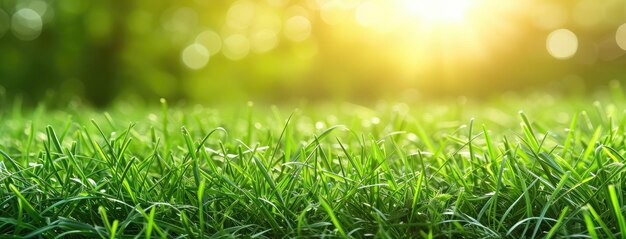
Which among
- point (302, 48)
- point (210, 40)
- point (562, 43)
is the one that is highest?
point (210, 40)

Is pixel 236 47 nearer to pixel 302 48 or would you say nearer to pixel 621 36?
pixel 302 48

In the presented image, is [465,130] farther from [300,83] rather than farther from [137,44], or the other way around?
[300,83]

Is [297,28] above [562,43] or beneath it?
above

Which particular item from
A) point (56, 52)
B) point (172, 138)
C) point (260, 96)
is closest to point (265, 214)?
point (172, 138)

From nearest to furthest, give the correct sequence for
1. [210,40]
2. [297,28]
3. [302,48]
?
[210,40]
[302,48]
[297,28]

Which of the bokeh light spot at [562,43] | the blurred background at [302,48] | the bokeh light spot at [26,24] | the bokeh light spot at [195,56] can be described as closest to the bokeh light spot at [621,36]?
the blurred background at [302,48]

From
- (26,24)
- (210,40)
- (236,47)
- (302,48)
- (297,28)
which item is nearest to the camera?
(26,24)

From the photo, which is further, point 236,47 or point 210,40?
point 236,47

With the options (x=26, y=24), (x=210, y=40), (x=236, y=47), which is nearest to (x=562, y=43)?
(x=236, y=47)
